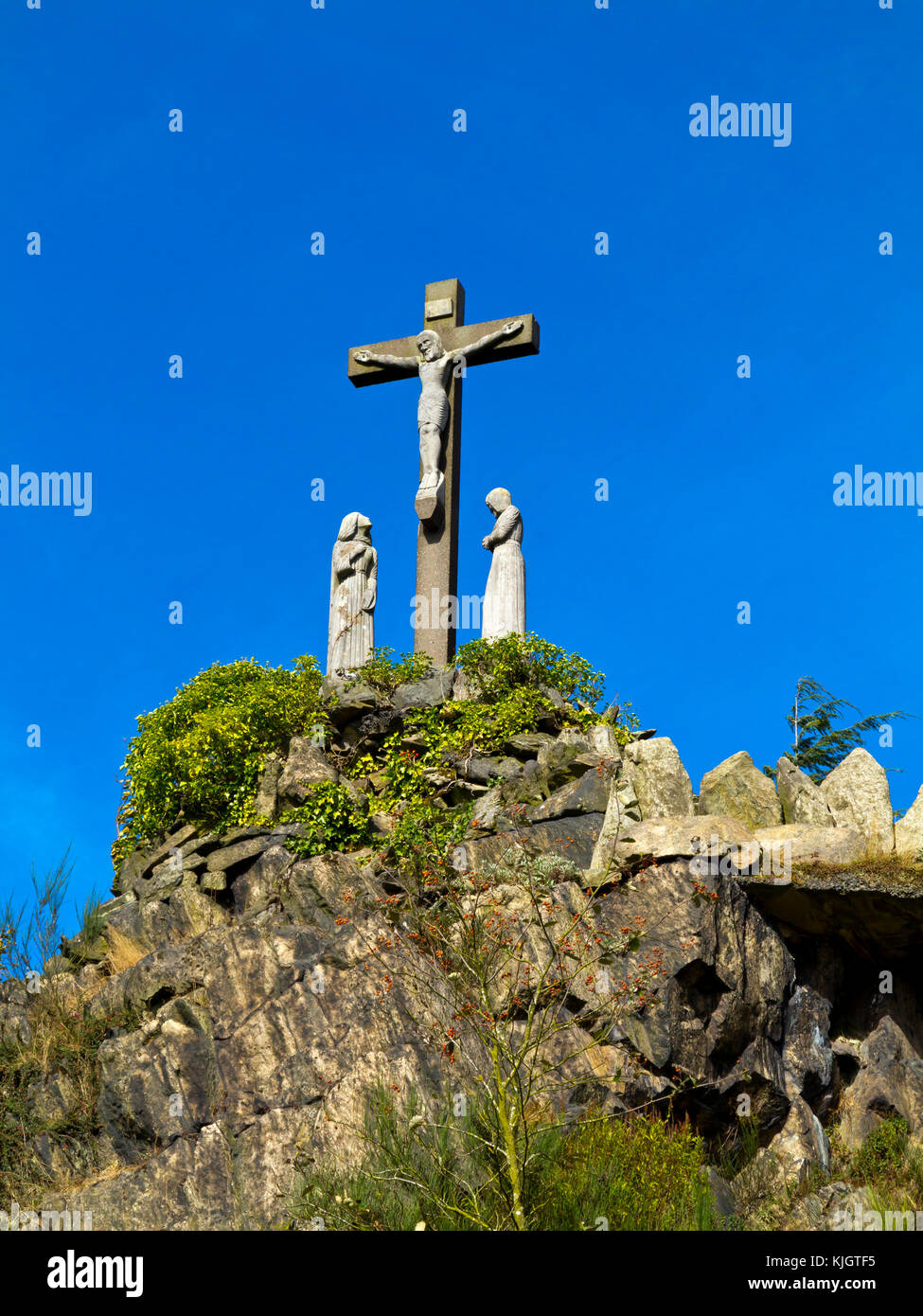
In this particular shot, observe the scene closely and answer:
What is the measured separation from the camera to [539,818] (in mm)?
12039

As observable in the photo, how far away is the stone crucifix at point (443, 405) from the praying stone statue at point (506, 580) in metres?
0.77

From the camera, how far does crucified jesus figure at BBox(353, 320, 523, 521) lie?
17.7 meters

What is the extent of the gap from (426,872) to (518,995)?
1.41 m

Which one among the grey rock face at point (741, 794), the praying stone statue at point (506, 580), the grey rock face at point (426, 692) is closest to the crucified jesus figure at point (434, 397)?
the praying stone statue at point (506, 580)

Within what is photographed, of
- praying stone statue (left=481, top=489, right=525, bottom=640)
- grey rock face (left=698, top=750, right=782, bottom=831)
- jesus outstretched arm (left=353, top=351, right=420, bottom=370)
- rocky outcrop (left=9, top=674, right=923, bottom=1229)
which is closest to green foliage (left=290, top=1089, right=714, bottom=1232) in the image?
rocky outcrop (left=9, top=674, right=923, bottom=1229)

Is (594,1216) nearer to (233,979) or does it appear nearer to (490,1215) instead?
(490,1215)

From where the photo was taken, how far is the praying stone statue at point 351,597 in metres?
16.9

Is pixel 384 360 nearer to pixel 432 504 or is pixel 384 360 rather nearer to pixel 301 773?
pixel 432 504

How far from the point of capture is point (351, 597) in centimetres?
1714

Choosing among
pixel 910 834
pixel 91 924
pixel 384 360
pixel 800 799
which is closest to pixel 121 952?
pixel 91 924

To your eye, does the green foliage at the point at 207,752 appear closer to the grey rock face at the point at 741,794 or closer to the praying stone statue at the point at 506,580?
the praying stone statue at the point at 506,580

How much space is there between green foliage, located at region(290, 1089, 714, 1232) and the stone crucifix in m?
9.10

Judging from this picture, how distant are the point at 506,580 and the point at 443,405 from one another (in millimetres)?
2993
